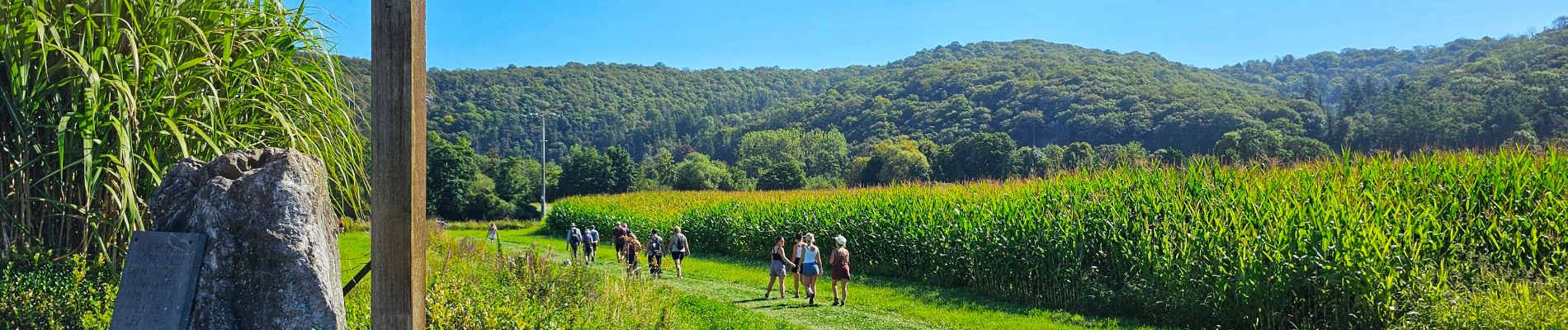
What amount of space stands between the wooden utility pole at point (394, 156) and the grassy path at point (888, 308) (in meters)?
8.97

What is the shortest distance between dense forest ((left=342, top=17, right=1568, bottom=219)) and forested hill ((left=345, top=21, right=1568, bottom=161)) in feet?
0.97

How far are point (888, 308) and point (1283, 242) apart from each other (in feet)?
20.5

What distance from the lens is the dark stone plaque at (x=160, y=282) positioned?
3.29 m

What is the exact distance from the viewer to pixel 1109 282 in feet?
44.8

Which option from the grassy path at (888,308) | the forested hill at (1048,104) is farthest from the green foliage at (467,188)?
the forested hill at (1048,104)

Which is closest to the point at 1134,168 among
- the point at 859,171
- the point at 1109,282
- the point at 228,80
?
the point at 1109,282

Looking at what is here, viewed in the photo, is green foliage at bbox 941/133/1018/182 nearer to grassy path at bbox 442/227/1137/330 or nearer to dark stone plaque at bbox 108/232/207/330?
grassy path at bbox 442/227/1137/330

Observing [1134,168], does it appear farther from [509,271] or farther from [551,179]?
[551,179]

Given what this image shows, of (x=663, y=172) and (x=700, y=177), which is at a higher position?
(x=663, y=172)

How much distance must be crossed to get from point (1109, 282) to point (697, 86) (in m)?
148

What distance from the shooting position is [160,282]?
329 centimetres

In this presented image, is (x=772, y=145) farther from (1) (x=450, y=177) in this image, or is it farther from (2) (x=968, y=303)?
(2) (x=968, y=303)

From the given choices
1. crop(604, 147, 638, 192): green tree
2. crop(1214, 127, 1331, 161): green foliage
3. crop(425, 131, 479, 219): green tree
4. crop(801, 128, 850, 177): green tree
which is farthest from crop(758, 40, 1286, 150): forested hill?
crop(425, 131, 479, 219): green tree

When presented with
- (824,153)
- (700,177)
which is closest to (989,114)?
(824,153)
